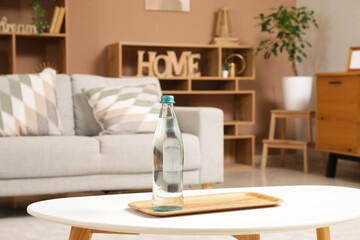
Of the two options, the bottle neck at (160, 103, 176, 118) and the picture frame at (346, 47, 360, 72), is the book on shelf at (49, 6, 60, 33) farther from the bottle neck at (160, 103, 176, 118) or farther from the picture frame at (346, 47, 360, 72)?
the bottle neck at (160, 103, 176, 118)

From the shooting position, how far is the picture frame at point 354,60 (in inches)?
172

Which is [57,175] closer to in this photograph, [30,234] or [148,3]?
[30,234]

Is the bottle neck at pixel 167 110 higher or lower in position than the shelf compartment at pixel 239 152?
higher

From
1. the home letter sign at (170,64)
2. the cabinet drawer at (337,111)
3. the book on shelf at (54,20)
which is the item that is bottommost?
the cabinet drawer at (337,111)

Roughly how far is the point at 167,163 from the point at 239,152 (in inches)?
155

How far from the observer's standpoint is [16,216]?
2.93m

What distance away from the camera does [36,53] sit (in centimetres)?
466

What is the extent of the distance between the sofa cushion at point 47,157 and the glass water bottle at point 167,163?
61.5 inches

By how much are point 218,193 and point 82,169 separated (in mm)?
1411

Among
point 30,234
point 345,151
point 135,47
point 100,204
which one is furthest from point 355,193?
point 135,47

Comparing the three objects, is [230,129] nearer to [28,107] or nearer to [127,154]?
[127,154]

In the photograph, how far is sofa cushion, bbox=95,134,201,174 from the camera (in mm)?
2916

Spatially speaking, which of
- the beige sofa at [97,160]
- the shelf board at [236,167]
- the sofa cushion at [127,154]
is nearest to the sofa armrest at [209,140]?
the beige sofa at [97,160]

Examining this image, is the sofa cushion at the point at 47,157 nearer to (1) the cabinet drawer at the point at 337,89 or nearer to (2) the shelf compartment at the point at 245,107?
(1) the cabinet drawer at the point at 337,89
